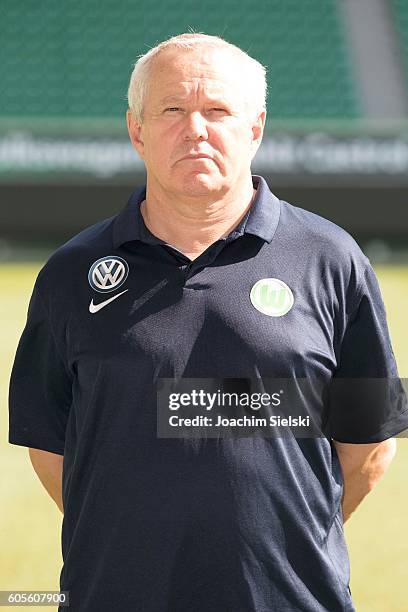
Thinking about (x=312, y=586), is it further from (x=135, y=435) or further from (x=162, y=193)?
(x=162, y=193)

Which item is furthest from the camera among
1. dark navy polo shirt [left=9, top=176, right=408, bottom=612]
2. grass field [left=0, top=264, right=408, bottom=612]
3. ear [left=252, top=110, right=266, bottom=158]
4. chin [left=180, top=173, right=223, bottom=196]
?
grass field [left=0, top=264, right=408, bottom=612]

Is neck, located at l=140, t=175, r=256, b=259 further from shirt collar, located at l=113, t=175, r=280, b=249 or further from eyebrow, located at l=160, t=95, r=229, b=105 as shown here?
eyebrow, located at l=160, t=95, r=229, b=105

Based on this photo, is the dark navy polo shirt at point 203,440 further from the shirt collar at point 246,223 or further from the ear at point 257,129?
the ear at point 257,129

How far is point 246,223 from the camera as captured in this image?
2477mm

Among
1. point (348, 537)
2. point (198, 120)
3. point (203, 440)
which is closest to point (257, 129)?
point (198, 120)

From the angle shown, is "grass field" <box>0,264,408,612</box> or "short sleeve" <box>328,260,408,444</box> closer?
"short sleeve" <box>328,260,408,444</box>

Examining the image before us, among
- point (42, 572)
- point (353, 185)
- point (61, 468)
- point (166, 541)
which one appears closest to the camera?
point (166, 541)

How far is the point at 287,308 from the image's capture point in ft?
7.80

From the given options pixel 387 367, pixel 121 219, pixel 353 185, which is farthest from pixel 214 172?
pixel 353 185

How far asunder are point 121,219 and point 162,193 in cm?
12

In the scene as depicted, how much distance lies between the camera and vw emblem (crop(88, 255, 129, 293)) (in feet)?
8.02

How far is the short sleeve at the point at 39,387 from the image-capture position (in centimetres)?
257

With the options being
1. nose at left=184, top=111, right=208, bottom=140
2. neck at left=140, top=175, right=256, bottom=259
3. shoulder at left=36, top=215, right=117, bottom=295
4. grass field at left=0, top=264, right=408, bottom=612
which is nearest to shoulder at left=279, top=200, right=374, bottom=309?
neck at left=140, top=175, right=256, bottom=259

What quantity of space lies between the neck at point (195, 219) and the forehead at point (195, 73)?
227mm
